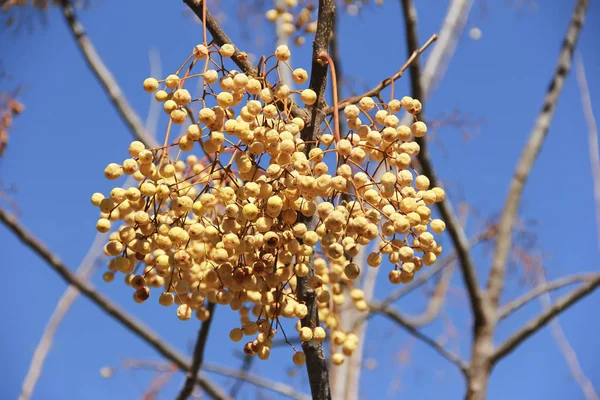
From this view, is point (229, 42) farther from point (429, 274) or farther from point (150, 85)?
point (429, 274)

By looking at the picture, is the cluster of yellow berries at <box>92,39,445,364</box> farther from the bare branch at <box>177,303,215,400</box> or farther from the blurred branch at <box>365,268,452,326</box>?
the blurred branch at <box>365,268,452,326</box>

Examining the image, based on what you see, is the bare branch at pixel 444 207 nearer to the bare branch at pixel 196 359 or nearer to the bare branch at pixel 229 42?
the bare branch at pixel 196 359

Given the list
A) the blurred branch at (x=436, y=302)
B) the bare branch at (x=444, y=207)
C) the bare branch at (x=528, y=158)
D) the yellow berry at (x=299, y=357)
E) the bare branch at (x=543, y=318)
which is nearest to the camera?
the yellow berry at (x=299, y=357)

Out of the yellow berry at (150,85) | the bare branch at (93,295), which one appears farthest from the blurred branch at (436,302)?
the yellow berry at (150,85)

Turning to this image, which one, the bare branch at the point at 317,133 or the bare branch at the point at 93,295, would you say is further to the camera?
the bare branch at the point at 93,295

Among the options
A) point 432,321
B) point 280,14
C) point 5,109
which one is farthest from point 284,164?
point 432,321

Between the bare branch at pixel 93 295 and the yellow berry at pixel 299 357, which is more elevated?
the bare branch at pixel 93 295
